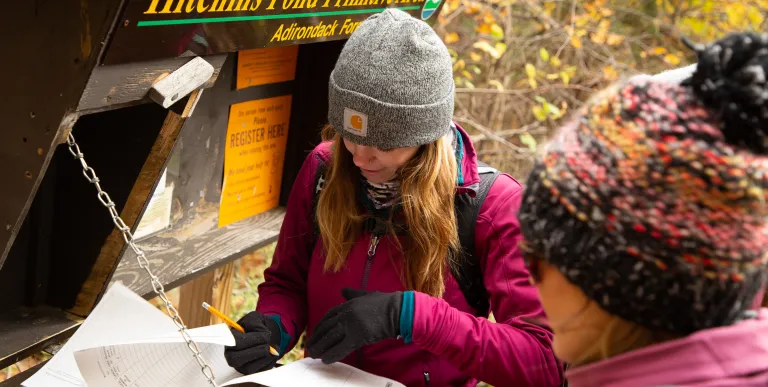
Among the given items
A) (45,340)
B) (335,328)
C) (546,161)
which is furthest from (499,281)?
(45,340)

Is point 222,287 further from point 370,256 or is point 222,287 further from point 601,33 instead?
point 601,33

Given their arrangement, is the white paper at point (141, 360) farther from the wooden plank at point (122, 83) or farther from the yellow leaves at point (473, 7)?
the yellow leaves at point (473, 7)

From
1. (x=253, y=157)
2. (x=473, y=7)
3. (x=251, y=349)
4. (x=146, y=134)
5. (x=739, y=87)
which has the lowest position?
(x=473, y=7)

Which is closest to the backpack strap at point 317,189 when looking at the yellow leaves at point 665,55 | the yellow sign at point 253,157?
the yellow sign at point 253,157

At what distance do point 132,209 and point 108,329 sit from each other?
0.44 metres

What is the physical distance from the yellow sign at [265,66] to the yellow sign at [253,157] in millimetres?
87

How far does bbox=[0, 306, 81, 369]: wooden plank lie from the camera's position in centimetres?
192

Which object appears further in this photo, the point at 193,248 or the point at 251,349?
the point at 193,248

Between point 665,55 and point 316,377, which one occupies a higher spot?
point 316,377

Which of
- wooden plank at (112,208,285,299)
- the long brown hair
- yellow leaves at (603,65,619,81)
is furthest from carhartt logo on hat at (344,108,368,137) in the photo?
yellow leaves at (603,65,619,81)

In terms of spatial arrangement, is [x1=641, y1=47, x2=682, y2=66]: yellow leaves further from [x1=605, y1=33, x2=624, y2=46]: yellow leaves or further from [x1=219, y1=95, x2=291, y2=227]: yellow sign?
[x1=219, y1=95, x2=291, y2=227]: yellow sign

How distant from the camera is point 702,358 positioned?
94 cm

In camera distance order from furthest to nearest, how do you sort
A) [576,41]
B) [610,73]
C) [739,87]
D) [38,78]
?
[610,73] < [576,41] < [38,78] < [739,87]

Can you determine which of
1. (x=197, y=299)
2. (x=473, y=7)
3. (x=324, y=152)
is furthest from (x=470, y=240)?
(x=473, y=7)
